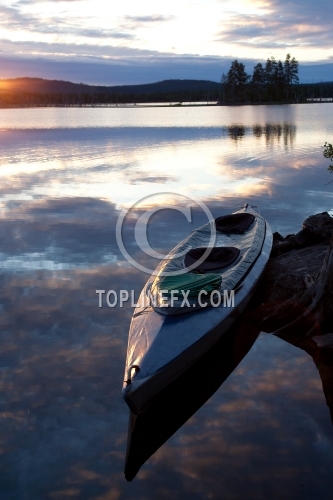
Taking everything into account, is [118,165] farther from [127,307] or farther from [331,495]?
[331,495]

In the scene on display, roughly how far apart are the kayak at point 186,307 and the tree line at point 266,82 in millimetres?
133740

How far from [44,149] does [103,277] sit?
3124 cm

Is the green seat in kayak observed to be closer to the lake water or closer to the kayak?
the kayak

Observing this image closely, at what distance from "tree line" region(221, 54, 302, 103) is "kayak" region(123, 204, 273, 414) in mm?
133740

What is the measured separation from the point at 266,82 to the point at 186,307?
144254 mm

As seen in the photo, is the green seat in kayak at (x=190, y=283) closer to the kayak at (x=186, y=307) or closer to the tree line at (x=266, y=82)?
the kayak at (x=186, y=307)

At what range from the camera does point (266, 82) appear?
144 metres

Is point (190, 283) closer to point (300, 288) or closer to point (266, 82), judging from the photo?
point (300, 288)

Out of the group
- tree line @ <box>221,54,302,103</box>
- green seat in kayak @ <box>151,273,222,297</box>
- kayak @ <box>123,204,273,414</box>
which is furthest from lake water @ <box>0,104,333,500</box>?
tree line @ <box>221,54,302,103</box>

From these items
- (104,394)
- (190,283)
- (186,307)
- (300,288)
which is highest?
(190,283)

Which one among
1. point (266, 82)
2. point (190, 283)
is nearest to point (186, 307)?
point (190, 283)

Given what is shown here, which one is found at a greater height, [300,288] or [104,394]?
[300,288]

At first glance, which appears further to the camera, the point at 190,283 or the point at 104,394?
the point at 190,283

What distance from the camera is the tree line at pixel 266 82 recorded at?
139625mm
